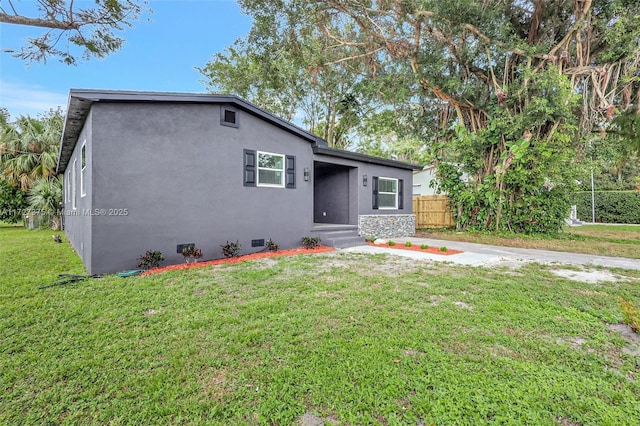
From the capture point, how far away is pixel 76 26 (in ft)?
18.4

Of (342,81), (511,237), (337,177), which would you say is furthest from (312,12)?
(511,237)

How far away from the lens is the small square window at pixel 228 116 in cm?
686

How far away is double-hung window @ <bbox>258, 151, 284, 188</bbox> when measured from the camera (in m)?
7.70

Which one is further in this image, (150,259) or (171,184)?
(171,184)

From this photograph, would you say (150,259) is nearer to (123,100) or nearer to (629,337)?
(123,100)

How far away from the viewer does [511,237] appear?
410 inches

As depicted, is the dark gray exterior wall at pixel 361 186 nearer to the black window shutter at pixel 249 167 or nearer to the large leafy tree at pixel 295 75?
the black window shutter at pixel 249 167

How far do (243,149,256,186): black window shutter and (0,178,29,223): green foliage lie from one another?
17.4 metres

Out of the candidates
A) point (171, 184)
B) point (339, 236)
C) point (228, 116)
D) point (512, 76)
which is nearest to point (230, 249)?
Result: point (171, 184)

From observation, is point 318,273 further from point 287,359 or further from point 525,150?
point 525,150

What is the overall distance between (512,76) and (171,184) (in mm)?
11887

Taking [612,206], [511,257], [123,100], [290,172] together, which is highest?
[123,100]

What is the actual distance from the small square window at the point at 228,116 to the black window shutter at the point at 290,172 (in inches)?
69.4

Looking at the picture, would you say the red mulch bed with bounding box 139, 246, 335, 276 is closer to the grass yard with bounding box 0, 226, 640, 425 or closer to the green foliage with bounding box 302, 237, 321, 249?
the green foliage with bounding box 302, 237, 321, 249
